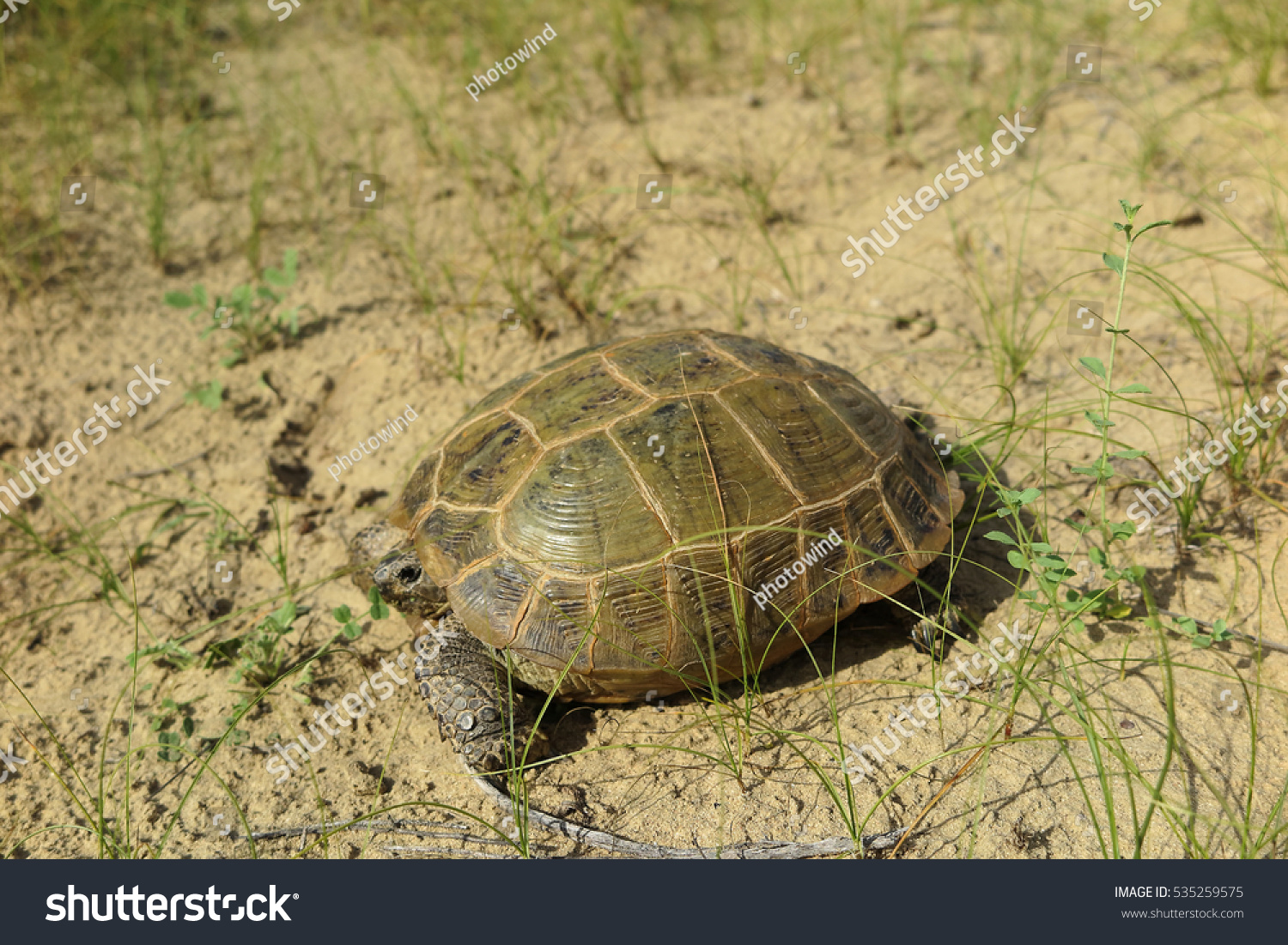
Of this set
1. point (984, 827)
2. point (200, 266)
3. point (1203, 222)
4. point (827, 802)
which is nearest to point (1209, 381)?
point (1203, 222)

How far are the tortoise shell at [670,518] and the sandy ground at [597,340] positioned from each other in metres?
0.37

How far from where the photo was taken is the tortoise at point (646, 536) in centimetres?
301

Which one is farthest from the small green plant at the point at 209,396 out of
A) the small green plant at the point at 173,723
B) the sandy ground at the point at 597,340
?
the small green plant at the point at 173,723

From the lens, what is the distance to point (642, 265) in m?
5.45

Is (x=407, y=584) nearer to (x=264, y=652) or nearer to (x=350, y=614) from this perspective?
(x=350, y=614)

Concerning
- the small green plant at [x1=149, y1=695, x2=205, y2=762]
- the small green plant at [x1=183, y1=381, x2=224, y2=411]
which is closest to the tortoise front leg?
the small green plant at [x1=149, y1=695, x2=205, y2=762]

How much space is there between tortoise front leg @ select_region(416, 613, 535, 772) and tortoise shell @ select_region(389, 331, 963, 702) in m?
0.19

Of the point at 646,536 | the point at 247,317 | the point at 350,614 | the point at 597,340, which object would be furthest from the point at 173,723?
the point at 597,340

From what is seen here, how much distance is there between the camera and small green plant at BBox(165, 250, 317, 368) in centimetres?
480

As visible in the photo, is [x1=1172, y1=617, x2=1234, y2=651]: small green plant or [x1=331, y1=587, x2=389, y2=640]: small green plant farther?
[x1=331, y1=587, x2=389, y2=640]: small green plant

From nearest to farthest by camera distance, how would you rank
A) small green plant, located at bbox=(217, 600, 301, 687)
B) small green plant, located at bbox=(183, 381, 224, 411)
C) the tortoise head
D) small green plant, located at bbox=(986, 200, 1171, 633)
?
small green plant, located at bbox=(986, 200, 1171, 633) → the tortoise head → small green plant, located at bbox=(217, 600, 301, 687) → small green plant, located at bbox=(183, 381, 224, 411)

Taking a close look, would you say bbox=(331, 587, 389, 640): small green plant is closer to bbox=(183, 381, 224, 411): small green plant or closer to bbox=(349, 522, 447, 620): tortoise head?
bbox=(349, 522, 447, 620): tortoise head

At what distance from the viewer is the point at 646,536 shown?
303cm

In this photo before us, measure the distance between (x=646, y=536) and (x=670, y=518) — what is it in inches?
4.2
